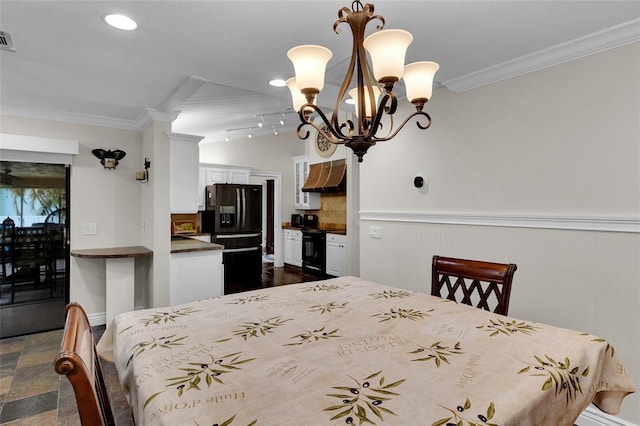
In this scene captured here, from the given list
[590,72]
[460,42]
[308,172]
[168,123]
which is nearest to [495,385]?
[460,42]

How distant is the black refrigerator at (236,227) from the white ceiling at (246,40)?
316 cm

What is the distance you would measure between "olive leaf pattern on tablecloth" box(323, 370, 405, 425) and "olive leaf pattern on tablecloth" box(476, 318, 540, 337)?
603 millimetres

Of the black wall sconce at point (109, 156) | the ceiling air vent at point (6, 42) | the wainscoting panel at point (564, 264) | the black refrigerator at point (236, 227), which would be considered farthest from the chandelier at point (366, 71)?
the black refrigerator at point (236, 227)

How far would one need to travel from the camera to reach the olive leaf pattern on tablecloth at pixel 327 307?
1.61m

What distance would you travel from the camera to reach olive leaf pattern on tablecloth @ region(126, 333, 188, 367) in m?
1.16

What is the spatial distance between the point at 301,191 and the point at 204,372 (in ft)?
20.8

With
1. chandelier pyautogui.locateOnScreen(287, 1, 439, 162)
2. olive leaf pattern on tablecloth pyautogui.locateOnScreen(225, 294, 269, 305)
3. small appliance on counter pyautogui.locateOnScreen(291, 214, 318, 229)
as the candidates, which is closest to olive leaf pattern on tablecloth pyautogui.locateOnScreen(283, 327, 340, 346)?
olive leaf pattern on tablecloth pyautogui.locateOnScreen(225, 294, 269, 305)

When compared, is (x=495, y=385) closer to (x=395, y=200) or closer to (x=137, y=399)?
(x=137, y=399)

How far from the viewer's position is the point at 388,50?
1339 millimetres

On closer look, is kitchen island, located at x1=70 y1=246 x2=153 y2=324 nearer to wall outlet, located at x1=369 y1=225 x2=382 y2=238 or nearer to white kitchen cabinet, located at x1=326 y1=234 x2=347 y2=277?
wall outlet, located at x1=369 y1=225 x2=382 y2=238

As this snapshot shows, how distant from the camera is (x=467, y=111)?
2725mm

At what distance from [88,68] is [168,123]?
3.55ft

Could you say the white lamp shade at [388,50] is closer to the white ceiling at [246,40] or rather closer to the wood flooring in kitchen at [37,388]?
the white ceiling at [246,40]

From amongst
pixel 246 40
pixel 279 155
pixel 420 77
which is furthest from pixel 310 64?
pixel 279 155
